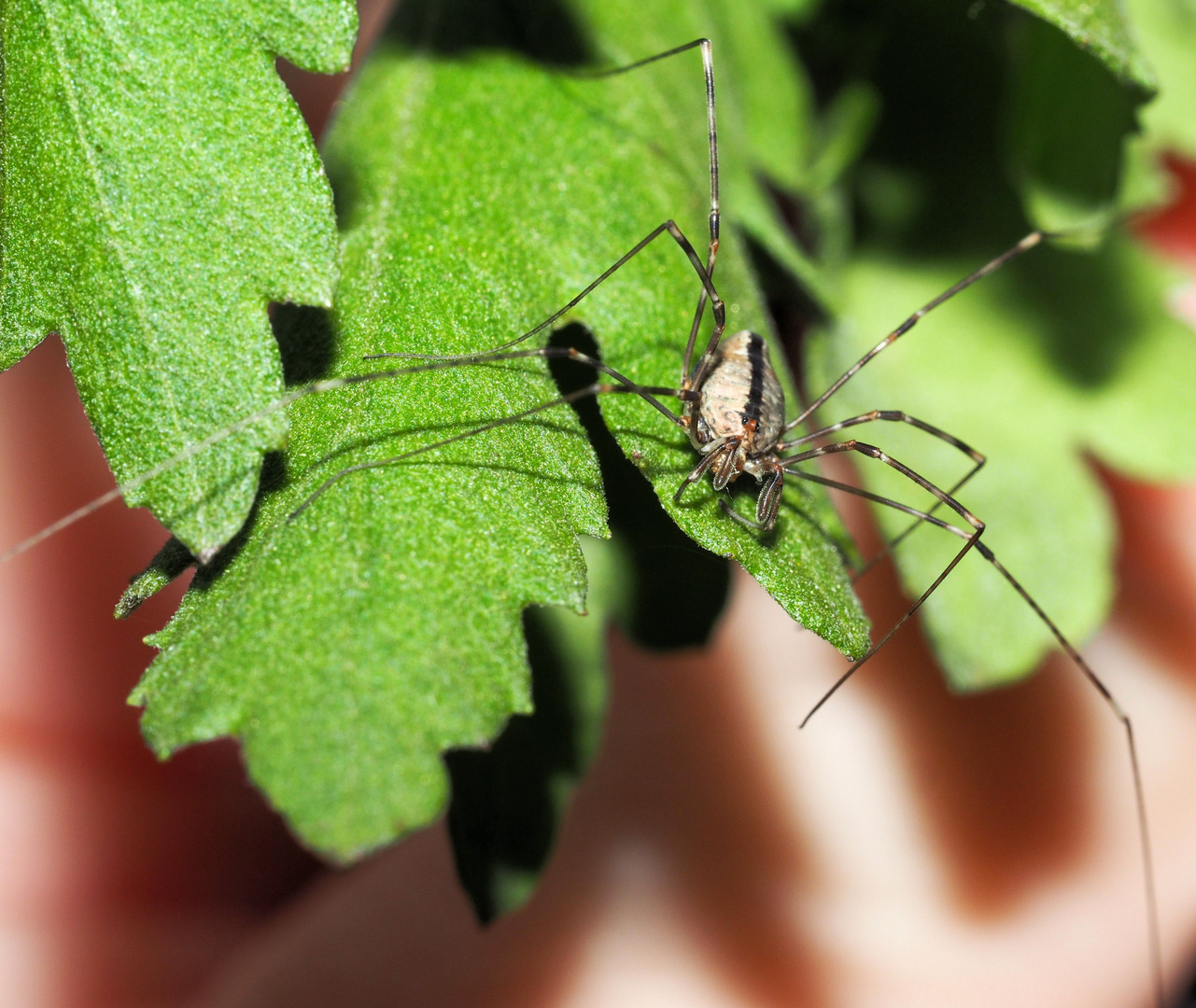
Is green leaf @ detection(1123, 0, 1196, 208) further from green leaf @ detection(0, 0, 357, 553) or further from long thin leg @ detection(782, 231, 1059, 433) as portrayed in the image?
green leaf @ detection(0, 0, 357, 553)

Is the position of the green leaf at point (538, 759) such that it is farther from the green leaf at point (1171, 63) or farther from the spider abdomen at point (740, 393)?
the green leaf at point (1171, 63)

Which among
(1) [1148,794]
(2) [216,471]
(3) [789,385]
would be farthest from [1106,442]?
(2) [216,471]

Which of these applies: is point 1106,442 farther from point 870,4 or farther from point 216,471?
point 216,471

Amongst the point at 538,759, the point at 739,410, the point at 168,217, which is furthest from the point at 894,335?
the point at 168,217

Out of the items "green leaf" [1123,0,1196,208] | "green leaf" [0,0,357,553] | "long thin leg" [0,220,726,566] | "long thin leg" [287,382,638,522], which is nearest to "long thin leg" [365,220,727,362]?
"long thin leg" [0,220,726,566]

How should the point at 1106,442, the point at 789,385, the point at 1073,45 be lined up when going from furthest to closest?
the point at 1106,442 < the point at 789,385 < the point at 1073,45

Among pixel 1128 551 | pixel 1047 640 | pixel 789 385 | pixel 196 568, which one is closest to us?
pixel 196 568
